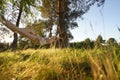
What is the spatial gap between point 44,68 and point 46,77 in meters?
0.17

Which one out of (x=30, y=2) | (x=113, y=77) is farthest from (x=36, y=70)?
(x=30, y=2)

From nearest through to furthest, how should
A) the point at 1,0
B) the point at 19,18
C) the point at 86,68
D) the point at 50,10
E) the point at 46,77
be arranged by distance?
the point at 46,77
the point at 86,68
the point at 1,0
the point at 19,18
the point at 50,10

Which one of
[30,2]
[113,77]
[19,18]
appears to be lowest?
[113,77]

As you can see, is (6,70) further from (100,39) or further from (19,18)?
(19,18)

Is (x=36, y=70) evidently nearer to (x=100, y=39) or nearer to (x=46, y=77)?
(x=46, y=77)

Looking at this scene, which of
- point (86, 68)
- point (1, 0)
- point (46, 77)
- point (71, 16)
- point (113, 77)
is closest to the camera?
point (113, 77)

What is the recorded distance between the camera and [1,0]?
9.74 meters

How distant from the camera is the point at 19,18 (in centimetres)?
2844

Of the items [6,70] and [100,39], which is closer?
[100,39]

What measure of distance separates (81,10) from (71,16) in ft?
7.50

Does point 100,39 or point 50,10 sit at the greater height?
point 50,10

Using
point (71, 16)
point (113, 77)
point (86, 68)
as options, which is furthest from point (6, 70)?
point (71, 16)

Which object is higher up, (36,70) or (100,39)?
(100,39)

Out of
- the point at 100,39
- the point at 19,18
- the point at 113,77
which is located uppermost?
the point at 19,18
